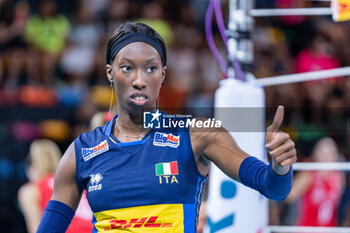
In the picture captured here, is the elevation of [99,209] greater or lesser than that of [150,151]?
lesser

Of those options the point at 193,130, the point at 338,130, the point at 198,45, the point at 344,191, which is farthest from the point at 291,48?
the point at 193,130

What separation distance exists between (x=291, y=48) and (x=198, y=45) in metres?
1.17

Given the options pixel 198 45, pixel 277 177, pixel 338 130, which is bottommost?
pixel 277 177

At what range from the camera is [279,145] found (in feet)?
5.44

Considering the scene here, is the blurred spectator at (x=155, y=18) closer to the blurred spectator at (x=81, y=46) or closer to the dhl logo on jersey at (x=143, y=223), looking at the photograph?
the blurred spectator at (x=81, y=46)

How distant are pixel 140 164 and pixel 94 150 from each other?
0.19m

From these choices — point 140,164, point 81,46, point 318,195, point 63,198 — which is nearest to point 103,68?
point 81,46

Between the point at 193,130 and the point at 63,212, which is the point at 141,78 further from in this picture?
the point at 63,212

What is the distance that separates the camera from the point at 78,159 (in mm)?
2078

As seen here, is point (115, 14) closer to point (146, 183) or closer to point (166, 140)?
point (166, 140)

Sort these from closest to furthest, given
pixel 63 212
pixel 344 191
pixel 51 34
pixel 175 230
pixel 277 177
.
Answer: pixel 277 177 < pixel 175 230 < pixel 63 212 < pixel 344 191 < pixel 51 34

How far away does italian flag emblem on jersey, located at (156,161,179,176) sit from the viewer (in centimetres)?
194

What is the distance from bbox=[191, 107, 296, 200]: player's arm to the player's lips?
193mm

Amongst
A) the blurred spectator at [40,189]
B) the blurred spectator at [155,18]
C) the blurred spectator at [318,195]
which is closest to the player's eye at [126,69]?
the blurred spectator at [40,189]
